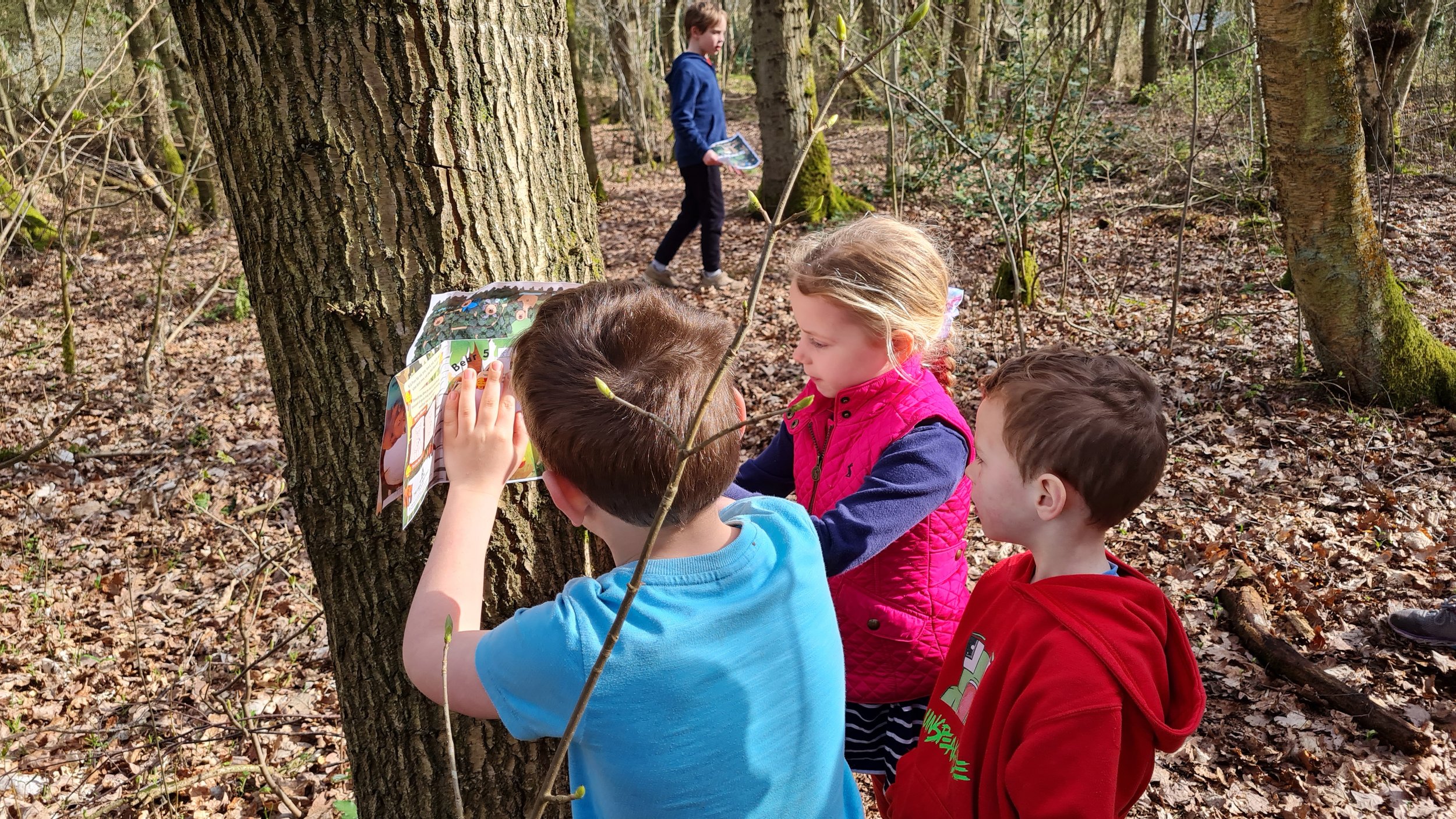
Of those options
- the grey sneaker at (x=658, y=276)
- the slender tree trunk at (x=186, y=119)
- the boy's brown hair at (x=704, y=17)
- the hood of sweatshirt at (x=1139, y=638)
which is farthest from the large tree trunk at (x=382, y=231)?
the slender tree trunk at (x=186, y=119)

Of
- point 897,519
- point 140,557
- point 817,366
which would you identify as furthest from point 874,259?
point 140,557

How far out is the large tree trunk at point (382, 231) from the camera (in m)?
1.46

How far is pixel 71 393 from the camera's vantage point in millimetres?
6012

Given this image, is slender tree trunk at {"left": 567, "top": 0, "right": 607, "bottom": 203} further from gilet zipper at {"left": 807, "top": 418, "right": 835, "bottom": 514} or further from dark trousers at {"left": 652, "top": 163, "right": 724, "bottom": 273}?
gilet zipper at {"left": 807, "top": 418, "right": 835, "bottom": 514}

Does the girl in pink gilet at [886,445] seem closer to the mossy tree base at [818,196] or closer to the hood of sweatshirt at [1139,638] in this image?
the hood of sweatshirt at [1139,638]

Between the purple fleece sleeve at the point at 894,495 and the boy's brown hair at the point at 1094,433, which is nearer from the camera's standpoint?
the boy's brown hair at the point at 1094,433

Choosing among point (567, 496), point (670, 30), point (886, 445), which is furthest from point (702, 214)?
point (670, 30)

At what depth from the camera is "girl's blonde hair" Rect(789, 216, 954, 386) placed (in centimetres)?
189

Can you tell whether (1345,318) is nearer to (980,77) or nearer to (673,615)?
(673,615)

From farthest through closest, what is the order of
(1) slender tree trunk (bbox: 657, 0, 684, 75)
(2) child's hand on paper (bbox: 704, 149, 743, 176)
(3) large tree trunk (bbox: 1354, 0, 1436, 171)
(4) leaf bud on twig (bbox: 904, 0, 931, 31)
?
(1) slender tree trunk (bbox: 657, 0, 684, 75) < (3) large tree trunk (bbox: 1354, 0, 1436, 171) < (2) child's hand on paper (bbox: 704, 149, 743, 176) < (4) leaf bud on twig (bbox: 904, 0, 931, 31)

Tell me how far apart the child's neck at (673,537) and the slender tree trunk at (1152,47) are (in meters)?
16.8

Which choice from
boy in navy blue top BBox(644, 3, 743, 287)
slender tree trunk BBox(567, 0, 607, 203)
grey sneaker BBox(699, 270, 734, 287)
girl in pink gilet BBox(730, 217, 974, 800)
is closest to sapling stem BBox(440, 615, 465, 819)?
girl in pink gilet BBox(730, 217, 974, 800)

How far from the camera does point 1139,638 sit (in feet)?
4.75

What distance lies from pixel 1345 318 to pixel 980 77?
5988 mm
